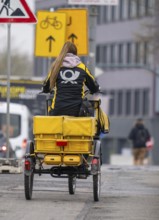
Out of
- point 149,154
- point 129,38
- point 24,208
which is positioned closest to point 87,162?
point 24,208

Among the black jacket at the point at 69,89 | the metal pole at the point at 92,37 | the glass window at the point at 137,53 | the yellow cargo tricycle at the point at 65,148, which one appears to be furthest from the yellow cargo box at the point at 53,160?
the glass window at the point at 137,53

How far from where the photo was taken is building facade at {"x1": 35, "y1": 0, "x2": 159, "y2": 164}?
90.2m

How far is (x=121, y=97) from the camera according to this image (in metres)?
95.4

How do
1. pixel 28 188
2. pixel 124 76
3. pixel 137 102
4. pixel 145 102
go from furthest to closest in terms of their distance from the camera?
pixel 124 76
pixel 137 102
pixel 145 102
pixel 28 188

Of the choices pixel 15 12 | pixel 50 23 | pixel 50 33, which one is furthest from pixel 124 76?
pixel 15 12

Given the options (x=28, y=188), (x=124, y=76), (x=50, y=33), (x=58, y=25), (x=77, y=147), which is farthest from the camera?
(x=124, y=76)

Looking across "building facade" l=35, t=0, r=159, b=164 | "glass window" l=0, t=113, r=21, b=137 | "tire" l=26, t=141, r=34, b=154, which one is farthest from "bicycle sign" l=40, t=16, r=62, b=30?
"building facade" l=35, t=0, r=159, b=164

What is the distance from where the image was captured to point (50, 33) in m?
27.8

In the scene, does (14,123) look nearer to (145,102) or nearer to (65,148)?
(65,148)

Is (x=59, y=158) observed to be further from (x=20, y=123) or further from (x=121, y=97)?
(x=121, y=97)

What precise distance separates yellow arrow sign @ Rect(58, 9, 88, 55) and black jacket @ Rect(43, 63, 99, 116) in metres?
12.4

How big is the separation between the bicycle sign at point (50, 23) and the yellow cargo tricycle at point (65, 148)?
13.1m

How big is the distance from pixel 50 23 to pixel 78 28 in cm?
63

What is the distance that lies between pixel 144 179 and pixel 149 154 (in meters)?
67.4
